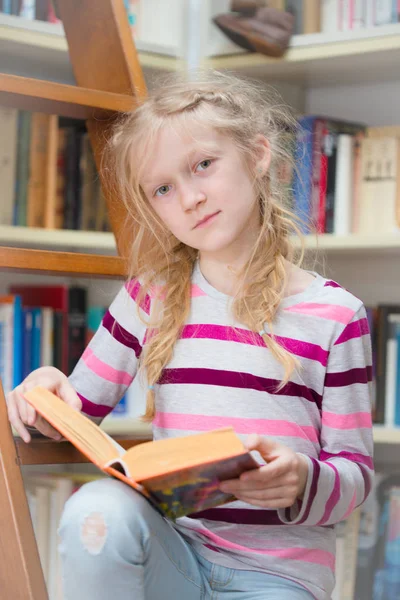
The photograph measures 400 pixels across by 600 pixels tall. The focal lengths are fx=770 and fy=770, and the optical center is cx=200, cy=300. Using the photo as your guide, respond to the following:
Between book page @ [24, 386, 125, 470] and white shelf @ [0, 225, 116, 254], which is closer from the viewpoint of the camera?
book page @ [24, 386, 125, 470]

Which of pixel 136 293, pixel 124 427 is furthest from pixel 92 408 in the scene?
pixel 124 427

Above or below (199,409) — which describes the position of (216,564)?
below

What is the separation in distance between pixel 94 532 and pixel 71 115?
0.60 meters

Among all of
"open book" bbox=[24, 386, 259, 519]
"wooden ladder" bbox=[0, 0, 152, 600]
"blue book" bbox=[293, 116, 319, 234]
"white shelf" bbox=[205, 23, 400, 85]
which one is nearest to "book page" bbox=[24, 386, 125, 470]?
"open book" bbox=[24, 386, 259, 519]

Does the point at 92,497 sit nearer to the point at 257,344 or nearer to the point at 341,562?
the point at 257,344

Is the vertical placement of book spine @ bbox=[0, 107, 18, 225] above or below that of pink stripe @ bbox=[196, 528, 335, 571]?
above

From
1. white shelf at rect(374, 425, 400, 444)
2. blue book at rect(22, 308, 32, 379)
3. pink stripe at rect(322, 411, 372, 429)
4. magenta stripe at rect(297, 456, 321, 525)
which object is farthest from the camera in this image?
blue book at rect(22, 308, 32, 379)

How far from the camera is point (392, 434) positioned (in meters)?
1.49

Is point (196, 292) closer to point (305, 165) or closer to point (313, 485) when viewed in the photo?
point (313, 485)

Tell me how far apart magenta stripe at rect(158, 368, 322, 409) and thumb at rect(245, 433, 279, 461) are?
0.53 feet

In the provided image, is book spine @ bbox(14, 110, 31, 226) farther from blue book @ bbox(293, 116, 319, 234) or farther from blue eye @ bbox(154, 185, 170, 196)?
blue eye @ bbox(154, 185, 170, 196)

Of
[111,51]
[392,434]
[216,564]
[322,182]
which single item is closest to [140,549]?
[216,564]

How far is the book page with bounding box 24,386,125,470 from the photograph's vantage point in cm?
69

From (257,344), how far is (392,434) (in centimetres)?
68
